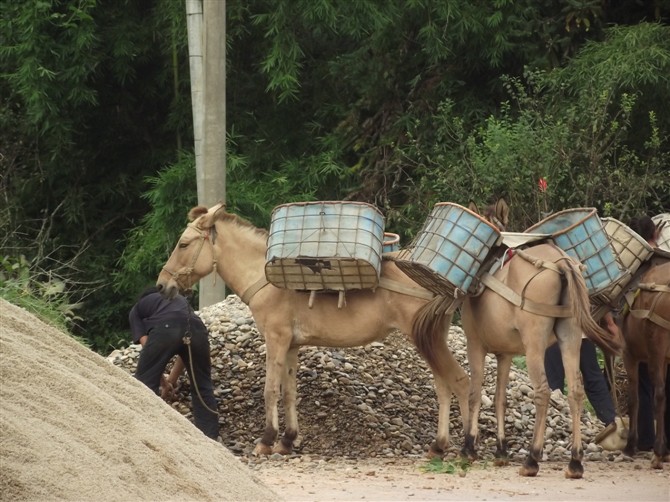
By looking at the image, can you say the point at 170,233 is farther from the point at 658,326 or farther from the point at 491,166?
the point at 658,326

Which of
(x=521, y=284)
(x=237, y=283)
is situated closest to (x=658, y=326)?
(x=521, y=284)

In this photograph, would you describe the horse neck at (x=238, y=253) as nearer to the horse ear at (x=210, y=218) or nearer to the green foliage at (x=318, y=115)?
the horse ear at (x=210, y=218)

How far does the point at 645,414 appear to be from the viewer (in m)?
12.4

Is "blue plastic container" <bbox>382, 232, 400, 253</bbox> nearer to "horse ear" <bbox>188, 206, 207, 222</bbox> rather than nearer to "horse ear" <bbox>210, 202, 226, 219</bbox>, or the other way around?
"horse ear" <bbox>210, 202, 226, 219</bbox>

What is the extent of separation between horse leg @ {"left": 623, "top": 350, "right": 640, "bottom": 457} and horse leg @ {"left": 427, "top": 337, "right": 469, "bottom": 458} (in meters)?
1.50

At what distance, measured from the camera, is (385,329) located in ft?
38.9

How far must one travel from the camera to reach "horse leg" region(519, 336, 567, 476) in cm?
1044

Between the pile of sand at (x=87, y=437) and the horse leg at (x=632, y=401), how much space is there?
5265mm

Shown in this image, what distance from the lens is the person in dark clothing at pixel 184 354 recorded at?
12008 millimetres

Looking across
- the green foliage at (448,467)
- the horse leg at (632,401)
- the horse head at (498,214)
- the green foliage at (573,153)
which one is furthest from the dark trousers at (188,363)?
the green foliage at (573,153)

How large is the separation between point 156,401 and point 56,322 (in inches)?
177

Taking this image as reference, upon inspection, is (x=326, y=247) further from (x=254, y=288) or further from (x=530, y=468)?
(x=530, y=468)

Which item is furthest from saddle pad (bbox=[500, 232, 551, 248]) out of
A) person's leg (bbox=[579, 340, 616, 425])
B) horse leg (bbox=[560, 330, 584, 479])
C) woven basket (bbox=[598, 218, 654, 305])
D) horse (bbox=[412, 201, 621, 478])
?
person's leg (bbox=[579, 340, 616, 425])

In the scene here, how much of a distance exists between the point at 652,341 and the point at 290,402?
10.9 feet
